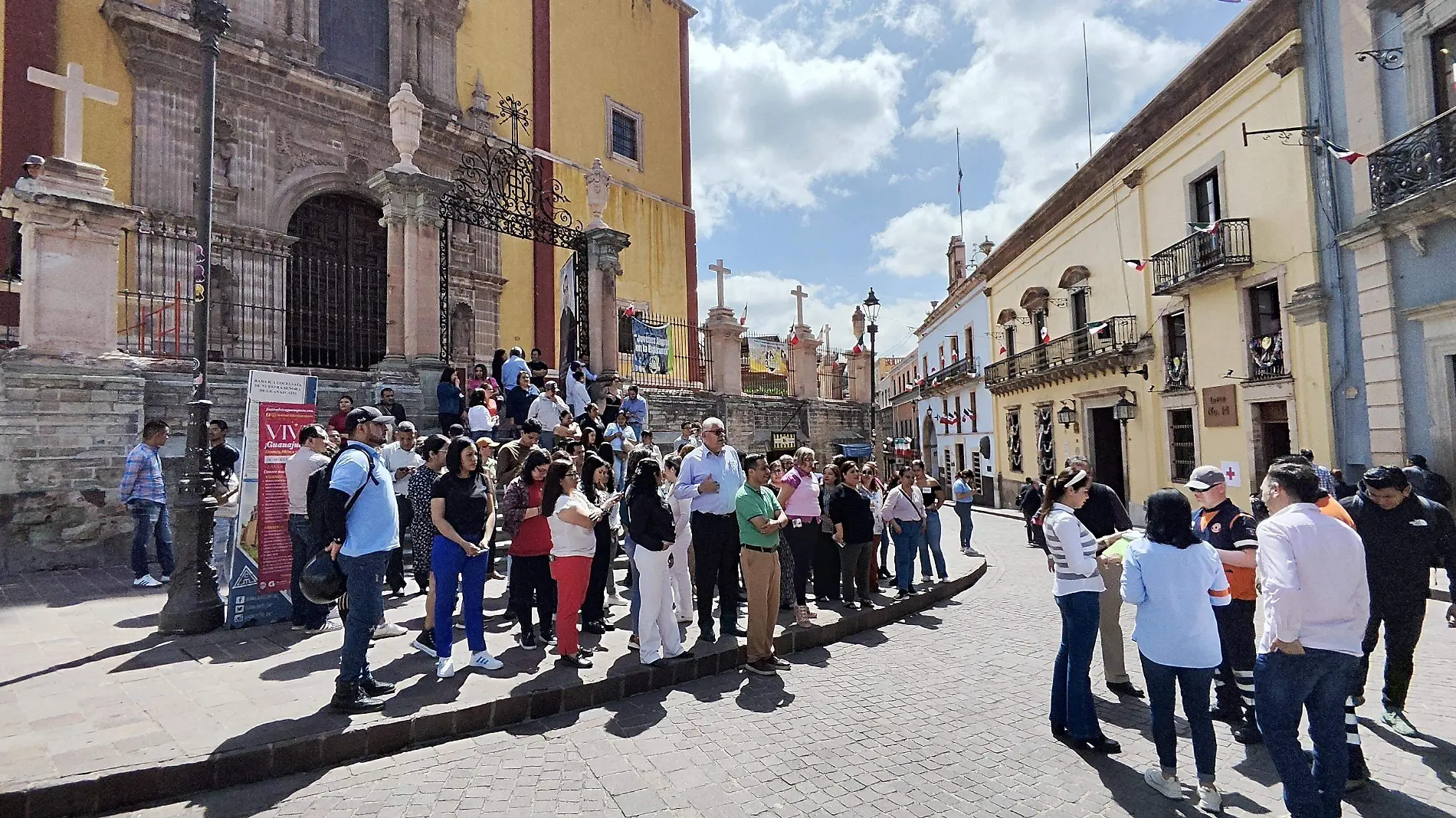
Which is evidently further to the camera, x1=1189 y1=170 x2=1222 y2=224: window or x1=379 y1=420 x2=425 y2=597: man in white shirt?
x1=1189 y1=170 x2=1222 y2=224: window

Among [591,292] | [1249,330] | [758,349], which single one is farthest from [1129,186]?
[591,292]

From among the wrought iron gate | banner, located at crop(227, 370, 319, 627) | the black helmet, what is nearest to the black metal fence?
the wrought iron gate

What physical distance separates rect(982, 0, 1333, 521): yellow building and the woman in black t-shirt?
1449 cm

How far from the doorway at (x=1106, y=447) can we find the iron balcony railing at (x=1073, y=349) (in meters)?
1.81

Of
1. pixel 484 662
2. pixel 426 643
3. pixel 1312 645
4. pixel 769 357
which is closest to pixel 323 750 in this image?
pixel 484 662

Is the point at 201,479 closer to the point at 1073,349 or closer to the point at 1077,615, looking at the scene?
the point at 1077,615

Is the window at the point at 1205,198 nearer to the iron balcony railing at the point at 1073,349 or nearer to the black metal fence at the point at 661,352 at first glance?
the iron balcony railing at the point at 1073,349

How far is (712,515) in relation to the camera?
19.5ft

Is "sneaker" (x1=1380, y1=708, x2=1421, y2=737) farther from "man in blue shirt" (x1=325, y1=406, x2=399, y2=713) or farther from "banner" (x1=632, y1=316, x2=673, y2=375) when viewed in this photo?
"banner" (x1=632, y1=316, x2=673, y2=375)

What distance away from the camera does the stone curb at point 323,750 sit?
3.34m

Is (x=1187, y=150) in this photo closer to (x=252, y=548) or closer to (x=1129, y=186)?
(x=1129, y=186)

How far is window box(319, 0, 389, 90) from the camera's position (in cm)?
1478

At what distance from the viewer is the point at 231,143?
12.8 metres

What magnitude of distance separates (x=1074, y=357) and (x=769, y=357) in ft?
30.1
